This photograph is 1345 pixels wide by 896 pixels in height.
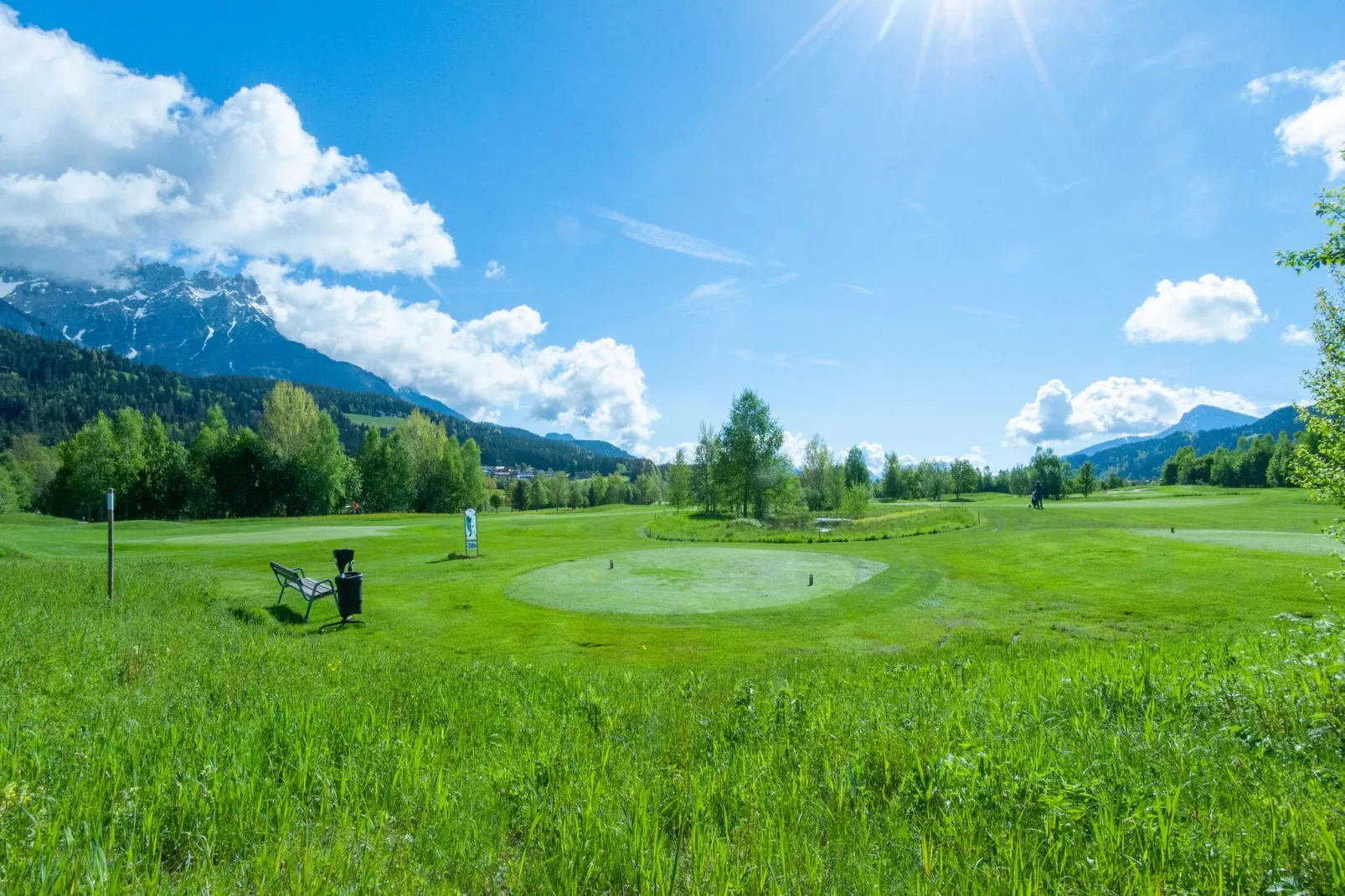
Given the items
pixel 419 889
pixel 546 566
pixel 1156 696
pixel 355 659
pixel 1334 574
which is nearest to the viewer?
pixel 419 889

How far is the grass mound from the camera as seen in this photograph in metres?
36.6

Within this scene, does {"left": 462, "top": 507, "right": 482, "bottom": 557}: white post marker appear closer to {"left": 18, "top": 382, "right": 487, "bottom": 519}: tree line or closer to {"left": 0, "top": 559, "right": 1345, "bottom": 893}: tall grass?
{"left": 0, "top": 559, "right": 1345, "bottom": 893}: tall grass

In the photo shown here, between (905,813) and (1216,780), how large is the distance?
6.51 feet

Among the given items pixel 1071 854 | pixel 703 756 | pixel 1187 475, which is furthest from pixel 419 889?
pixel 1187 475

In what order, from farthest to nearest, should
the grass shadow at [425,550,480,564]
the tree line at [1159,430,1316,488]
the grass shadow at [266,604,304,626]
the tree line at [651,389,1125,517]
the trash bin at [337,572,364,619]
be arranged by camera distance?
the tree line at [1159,430,1316,488] → the tree line at [651,389,1125,517] → the grass shadow at [425,550,480,564] → the grass shadow at [266,604,304,626] → the trash bin at [337,572,364,619]

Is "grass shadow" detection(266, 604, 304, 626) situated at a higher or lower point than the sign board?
lower

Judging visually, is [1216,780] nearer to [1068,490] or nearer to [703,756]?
[703,756]

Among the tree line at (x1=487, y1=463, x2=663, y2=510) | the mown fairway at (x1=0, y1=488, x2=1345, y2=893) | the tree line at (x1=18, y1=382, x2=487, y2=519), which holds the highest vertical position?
the tree line at (x1=18, y1=382, x2=487, y2=519)

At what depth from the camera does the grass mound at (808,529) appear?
36594 millimetres

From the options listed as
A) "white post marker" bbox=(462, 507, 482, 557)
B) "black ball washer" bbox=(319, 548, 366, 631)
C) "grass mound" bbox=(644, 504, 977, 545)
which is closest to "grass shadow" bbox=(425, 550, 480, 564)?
"white post marker" bbox=(462, 507, 482, 557)

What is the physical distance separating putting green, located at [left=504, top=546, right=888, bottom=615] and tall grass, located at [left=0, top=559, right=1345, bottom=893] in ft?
26.2

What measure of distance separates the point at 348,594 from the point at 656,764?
Answer: 10.5 m

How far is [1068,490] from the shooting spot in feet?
405

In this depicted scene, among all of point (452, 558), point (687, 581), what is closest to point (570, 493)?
point (452, 558)
